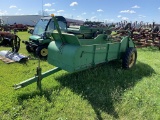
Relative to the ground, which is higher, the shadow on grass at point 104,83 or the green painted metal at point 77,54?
the green painted metal at point 77,54

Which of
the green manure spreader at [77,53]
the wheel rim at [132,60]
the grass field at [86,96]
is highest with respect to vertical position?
the green manure spreader at [77,53]

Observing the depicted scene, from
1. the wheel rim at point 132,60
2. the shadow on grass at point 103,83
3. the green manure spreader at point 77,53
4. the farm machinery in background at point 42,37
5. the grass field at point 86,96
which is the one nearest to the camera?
the grass field at point 86,96

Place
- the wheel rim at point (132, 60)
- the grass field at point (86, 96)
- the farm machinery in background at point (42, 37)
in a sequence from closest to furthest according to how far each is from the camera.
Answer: the grass field at point (86, 96) < the wheel rim at point (132, 60) < the farm machinery in background at point (42, 37)

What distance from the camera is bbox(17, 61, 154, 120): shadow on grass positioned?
15.6 ft

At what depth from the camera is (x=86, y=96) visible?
196 inches

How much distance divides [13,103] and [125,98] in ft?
8.94

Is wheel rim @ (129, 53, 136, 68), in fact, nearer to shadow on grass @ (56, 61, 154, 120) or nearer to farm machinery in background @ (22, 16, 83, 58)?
shadow on grass @ (56, 61, 154, 120)

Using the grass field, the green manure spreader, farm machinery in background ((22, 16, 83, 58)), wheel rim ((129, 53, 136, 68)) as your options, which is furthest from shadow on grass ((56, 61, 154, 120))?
farm machinery in background ((22, 16, 83, 58))

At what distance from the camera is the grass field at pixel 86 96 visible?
4.22m

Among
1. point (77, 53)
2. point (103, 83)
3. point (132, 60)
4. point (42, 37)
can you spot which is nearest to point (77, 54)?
point (77, 53)

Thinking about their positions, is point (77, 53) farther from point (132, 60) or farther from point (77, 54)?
point (132, 60)

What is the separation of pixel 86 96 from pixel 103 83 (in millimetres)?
1033

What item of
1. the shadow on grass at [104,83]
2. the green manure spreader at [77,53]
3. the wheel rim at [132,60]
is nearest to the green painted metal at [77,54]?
the green manure spreader at [77,53]

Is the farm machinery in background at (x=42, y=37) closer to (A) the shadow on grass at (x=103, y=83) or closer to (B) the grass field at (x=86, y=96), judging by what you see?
(B) the grass field at (x=86, y=96)
